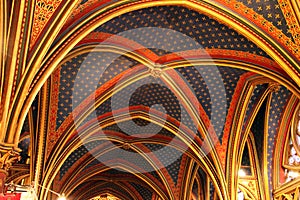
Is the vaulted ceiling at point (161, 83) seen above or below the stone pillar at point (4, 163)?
above

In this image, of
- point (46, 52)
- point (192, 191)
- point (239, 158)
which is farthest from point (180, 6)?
point (192, 191)

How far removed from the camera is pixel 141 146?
18.7 metres

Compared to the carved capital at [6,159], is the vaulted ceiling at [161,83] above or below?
above

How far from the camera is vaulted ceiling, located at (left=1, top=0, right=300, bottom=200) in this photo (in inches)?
357

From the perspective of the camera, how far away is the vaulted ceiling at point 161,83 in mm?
9062

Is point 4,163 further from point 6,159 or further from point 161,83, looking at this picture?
point 161,83

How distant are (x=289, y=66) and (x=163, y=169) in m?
10.2

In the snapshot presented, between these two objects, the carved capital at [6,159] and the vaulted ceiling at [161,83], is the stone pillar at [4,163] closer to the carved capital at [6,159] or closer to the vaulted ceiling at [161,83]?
the carved capital at [6,159]

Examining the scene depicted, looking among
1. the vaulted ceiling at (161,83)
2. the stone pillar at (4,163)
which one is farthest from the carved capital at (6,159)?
the vaulted ceiling at (161,83)

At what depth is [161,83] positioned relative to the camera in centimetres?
1359

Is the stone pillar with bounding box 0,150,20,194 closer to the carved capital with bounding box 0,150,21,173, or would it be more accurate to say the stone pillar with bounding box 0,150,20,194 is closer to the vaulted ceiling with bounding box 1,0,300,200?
the carved capital with bounding box 0,150,21,173

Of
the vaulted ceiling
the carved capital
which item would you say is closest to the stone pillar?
the carved capital

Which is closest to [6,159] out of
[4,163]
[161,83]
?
[4,163]

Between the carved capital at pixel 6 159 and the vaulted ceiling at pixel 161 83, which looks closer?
the carved capital at pixel 6 159
